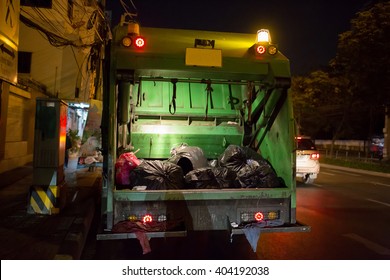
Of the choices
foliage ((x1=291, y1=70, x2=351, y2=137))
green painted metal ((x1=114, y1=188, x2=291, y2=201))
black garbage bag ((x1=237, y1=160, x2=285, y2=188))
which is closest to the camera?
green painted metal ((x1=114, y1=188, x2=291, y2=201))

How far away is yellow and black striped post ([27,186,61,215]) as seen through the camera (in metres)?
6.50

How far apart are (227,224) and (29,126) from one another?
A: 12.5 meters

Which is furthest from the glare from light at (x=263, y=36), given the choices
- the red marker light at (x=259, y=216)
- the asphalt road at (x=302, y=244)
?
the asphalt road at (x=302, y=244)

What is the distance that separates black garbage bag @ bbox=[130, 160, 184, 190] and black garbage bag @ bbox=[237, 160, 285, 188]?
86cm

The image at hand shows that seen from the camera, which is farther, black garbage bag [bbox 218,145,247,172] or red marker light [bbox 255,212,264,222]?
black garbage bag [bbox 218,145,247,172]

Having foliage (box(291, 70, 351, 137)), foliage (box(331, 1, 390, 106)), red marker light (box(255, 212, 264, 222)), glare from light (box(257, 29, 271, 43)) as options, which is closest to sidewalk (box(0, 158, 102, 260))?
red marker light (box(255, 212, 264, 222))

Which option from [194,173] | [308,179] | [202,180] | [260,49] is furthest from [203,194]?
[308,179]

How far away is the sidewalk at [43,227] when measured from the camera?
457 centimetres

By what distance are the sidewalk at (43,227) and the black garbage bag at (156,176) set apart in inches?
45.0

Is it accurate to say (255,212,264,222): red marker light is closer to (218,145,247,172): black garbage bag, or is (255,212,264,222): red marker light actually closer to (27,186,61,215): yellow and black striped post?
(218,145,247,172): black garbage bag

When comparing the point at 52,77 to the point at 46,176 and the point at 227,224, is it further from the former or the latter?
the point at 227,224

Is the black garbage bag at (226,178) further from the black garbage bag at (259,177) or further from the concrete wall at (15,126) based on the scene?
the concrete wall at (15,126)

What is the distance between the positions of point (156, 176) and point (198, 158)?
1.05 meters

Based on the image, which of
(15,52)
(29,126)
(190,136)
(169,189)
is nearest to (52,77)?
(29,126)
